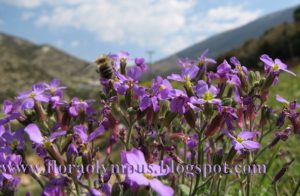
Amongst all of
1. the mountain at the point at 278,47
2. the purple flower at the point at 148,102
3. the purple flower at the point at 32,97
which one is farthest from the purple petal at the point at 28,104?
the mountain at the point at 278,47

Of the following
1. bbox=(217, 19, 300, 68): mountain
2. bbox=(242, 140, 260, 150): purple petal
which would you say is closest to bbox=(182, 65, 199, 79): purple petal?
bbox=(242, 140, 260, 150): purple petal

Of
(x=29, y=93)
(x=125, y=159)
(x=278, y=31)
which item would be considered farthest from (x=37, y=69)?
(x=278, y=31)

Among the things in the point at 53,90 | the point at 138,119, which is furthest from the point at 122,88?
the point at 53,90

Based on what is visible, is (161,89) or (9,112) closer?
(161,89)

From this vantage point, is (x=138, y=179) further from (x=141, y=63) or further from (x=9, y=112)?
(x=141, y=63)

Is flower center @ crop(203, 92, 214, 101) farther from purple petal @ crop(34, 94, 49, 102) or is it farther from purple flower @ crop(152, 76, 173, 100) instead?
purple petal @ crop(34, 94, 49, 102)
